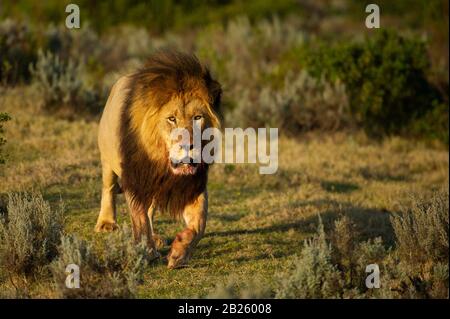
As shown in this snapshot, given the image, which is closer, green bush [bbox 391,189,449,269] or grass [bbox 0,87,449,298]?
green bush [bbox 391,189,449,269]

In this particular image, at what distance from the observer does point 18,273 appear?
21.3 feet

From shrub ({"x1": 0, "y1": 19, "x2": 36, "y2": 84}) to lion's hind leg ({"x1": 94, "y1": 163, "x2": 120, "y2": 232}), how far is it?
627 cm

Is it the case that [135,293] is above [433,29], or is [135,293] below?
below

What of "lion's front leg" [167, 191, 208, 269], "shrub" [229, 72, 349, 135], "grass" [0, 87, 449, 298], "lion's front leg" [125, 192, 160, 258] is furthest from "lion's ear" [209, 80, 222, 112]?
"shrub" [229, 72, 349, 135]

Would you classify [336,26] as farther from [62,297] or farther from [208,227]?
[62,297]

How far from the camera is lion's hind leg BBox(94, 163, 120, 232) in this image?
→ 26.1ft

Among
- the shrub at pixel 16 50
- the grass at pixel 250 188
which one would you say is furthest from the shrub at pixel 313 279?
the shrub at pixel 16 50

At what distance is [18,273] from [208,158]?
1789 mm

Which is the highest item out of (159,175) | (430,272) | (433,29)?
(433,29)

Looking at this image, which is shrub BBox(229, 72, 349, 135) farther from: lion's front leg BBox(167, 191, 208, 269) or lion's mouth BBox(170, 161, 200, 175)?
lion's mouth BBox(170, 161, 200, 175)

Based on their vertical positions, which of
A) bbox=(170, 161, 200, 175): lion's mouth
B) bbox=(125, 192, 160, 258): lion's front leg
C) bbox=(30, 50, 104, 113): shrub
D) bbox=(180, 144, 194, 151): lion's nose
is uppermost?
bbox=(30, 50, 104, 113): shrub

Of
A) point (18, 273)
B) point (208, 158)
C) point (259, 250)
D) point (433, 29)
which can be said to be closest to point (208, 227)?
point (259, 250)

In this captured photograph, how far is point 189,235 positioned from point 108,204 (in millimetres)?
1659

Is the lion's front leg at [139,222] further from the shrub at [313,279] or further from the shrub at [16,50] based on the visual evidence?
the shrub at [16,50]
